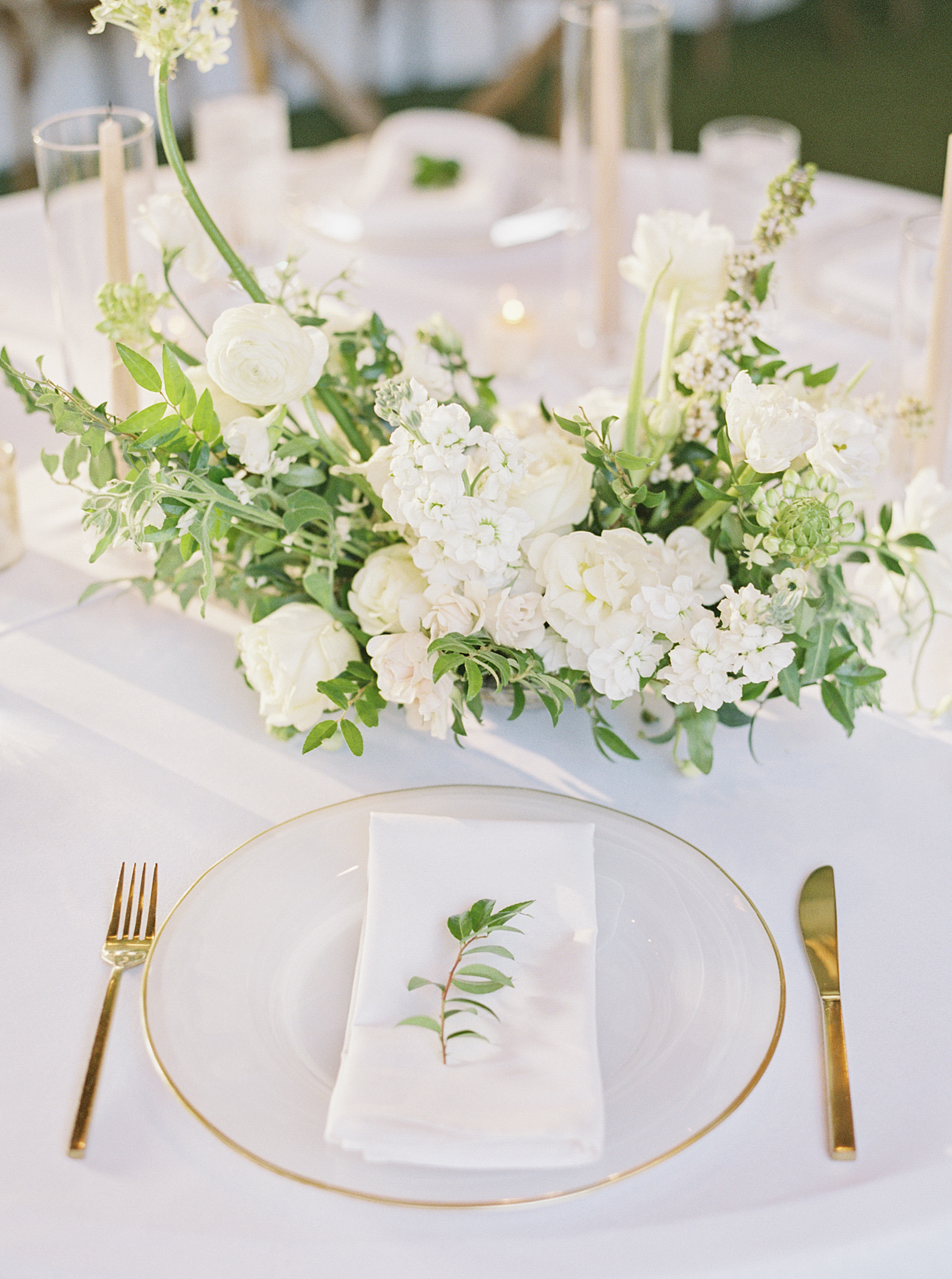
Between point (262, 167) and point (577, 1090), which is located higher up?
point (262, 167)

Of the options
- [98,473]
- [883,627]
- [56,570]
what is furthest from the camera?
[56,570]

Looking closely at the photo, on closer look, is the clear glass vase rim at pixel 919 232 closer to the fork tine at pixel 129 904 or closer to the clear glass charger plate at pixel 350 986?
the clear glass charger plate at pixel 350 986

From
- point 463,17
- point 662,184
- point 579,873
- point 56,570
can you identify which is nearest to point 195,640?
point 56,570

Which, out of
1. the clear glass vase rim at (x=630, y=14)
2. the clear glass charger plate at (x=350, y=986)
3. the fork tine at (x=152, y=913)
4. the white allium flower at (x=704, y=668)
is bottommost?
the fork tine at (x=152, y=913)

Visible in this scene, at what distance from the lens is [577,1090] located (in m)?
0.65

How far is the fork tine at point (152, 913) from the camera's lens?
0.79 m

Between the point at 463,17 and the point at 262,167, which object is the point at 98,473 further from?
the point at 463,17

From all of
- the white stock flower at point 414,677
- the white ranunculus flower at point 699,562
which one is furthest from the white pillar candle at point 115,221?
the white ranunculus flower at point 699,562

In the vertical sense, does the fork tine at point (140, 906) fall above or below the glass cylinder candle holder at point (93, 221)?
below

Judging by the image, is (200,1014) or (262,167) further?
(262,167)

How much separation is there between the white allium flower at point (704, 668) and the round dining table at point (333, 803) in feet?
0.42

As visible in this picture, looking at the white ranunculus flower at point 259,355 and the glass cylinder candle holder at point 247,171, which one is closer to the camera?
the white ranunculus flower at point 259,355

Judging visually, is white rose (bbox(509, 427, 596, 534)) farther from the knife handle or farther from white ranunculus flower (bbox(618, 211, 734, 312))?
the knife handle

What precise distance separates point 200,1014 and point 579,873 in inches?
9.4
